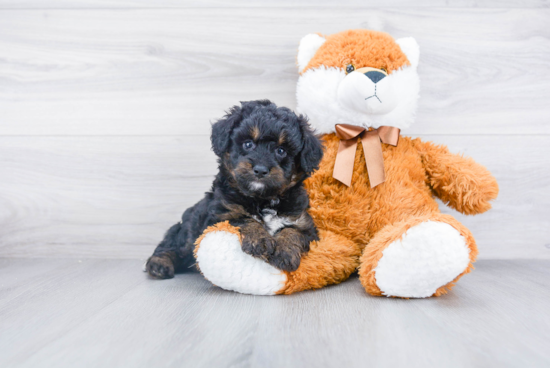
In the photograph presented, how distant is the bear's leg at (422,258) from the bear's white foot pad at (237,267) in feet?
1.08

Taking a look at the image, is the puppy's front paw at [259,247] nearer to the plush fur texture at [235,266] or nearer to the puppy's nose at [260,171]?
the plush fur texture at [235,266]

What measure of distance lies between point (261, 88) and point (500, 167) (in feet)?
4.14

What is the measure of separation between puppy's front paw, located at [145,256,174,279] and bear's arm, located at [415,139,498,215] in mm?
1180

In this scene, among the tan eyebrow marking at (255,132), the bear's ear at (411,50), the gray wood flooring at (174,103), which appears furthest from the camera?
the gray wood flooring at (174,103)

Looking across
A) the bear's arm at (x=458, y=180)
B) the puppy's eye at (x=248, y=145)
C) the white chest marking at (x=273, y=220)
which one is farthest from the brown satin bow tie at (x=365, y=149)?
the puppy's eye at (x=248, y=145)

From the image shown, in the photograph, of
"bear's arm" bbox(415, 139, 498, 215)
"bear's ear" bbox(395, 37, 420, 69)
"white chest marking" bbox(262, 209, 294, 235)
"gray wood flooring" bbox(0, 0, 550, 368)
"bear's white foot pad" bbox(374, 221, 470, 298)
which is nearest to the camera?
"bear's white foot pad" bbox(374, 221, 470, 298)

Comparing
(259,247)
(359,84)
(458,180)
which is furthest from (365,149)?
(259,247)

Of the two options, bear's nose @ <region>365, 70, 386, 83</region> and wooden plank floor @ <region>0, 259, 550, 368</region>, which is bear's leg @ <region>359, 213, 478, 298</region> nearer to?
wooden plank floor @ <region>0, 259, 550, 368</region>

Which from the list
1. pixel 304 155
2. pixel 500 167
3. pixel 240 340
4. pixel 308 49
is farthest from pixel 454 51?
pixel 240 340

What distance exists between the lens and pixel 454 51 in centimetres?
197

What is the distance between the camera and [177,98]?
2031 millimetres

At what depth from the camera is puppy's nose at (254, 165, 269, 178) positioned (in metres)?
1.27

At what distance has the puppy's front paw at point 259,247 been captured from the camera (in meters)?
1.28

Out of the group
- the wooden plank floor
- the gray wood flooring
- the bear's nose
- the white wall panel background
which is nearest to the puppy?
the wooden plank floor
